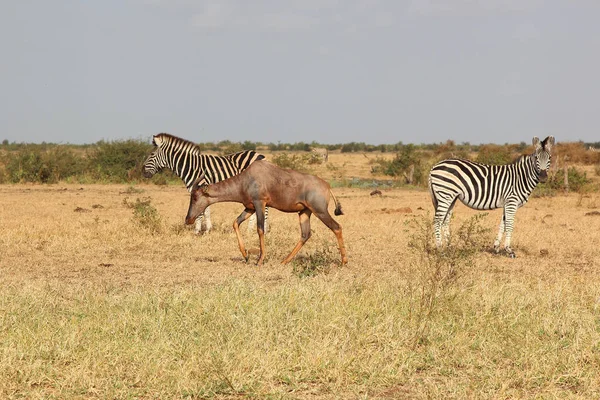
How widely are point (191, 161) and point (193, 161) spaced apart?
0.14ft

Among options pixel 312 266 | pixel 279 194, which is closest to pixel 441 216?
pixel 279 194

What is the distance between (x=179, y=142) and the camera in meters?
16.2

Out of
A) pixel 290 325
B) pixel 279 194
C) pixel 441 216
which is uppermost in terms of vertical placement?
pixel 279 194

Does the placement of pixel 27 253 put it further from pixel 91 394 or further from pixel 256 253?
pixel 91 394

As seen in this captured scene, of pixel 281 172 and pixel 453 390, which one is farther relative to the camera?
pixel 281 172

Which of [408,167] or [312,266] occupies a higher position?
[408,167]

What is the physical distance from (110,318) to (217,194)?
16.1 feet

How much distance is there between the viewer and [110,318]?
283 inches

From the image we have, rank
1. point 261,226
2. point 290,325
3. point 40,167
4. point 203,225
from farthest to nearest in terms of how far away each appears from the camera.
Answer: point 40,167 → point 203,225 → point 261,226 → point 290,325

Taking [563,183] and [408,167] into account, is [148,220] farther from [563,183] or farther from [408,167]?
[408,167]

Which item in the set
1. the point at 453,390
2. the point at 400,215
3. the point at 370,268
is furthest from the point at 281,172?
the point at 400,215

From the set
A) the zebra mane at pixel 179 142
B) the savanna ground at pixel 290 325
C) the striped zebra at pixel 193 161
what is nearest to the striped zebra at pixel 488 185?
the savanna ground at pixel 290 325

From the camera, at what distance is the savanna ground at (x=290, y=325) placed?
5754mm

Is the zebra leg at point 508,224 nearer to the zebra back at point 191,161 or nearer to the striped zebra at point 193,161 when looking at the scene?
the striped zebra at point 193,161
